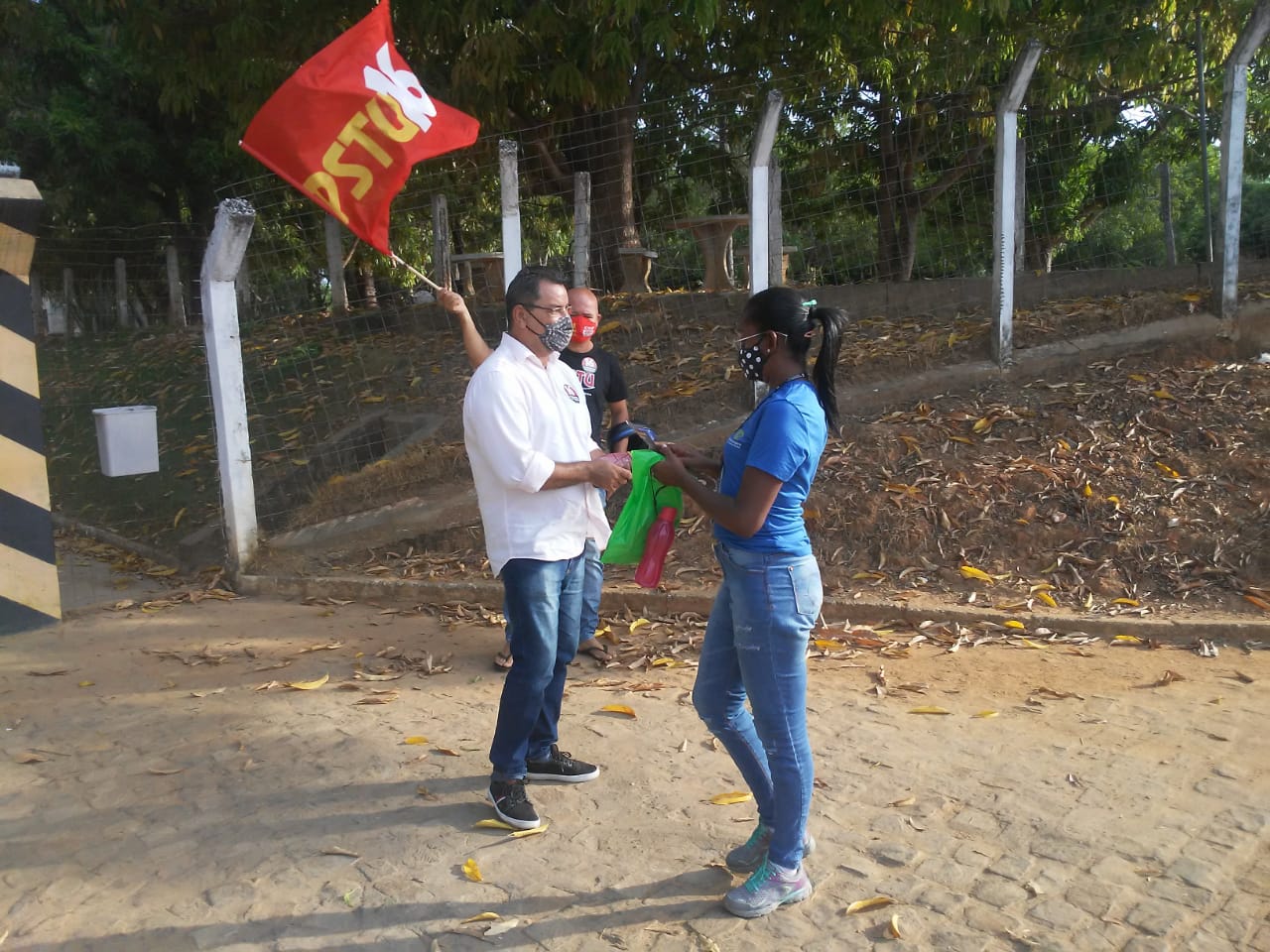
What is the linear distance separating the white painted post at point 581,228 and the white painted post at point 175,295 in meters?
8.31

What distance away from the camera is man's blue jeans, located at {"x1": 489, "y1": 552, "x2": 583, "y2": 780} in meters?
3.26

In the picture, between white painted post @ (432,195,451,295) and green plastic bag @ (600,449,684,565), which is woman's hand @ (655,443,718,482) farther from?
white painted post @ (432,195,451,295)

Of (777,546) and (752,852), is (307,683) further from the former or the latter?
(777,546)

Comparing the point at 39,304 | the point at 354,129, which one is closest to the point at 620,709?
the point at 354,129

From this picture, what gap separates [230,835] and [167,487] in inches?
238

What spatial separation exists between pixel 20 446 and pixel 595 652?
3.27m

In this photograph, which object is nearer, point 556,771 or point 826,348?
point 826,348

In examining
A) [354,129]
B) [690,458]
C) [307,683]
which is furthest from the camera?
[307,683]

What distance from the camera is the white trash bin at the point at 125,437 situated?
6.07m

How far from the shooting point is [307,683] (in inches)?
187

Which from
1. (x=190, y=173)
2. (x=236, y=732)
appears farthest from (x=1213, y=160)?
(x=190, y=173)

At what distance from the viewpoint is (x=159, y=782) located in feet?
12.3

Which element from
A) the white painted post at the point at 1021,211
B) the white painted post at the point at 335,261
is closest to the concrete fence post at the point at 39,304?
the white painted post at the point at 335,261

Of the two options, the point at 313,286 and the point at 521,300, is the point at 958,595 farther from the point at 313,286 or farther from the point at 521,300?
the point at 313,286
